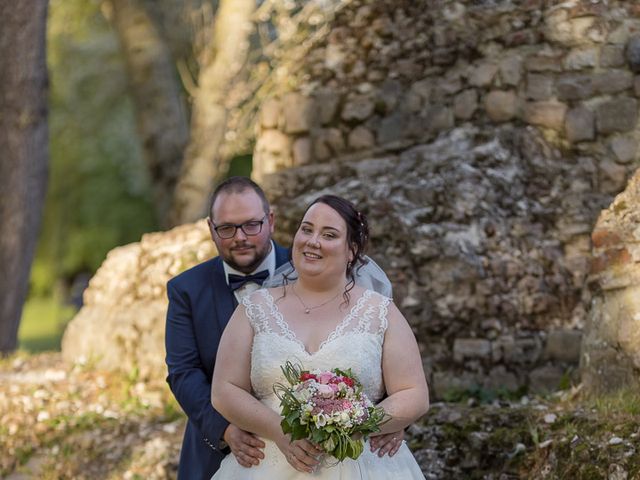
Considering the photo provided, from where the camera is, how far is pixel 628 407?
18.9ft

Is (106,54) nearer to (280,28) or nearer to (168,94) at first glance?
(168,94)

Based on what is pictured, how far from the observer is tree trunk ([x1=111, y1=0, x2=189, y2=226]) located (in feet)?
45.7

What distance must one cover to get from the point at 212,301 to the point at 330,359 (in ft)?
2.85

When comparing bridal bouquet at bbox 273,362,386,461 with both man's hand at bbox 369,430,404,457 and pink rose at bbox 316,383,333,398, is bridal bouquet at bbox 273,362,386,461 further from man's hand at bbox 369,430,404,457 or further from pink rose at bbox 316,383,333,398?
man's hand at bbox 369,430,404,457

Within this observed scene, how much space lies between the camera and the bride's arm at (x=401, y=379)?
13.7 feet

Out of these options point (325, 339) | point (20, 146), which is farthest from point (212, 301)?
point (20, 146)

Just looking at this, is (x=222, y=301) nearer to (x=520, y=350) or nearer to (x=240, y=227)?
(x=240, y=227)

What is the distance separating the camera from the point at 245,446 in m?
4.41

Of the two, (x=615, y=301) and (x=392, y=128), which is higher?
(x=392, y=128)

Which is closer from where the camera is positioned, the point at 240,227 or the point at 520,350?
the point at 240,227

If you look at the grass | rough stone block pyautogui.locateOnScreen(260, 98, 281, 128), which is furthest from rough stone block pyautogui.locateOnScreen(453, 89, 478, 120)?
the grass

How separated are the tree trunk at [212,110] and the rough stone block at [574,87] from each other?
5.33 meters

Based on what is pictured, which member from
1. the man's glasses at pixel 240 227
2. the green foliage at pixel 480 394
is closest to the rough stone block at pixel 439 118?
the green foliage at pixel 480 394

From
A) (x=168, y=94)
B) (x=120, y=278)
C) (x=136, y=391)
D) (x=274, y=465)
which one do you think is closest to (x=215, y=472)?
(x=274, y=465)
